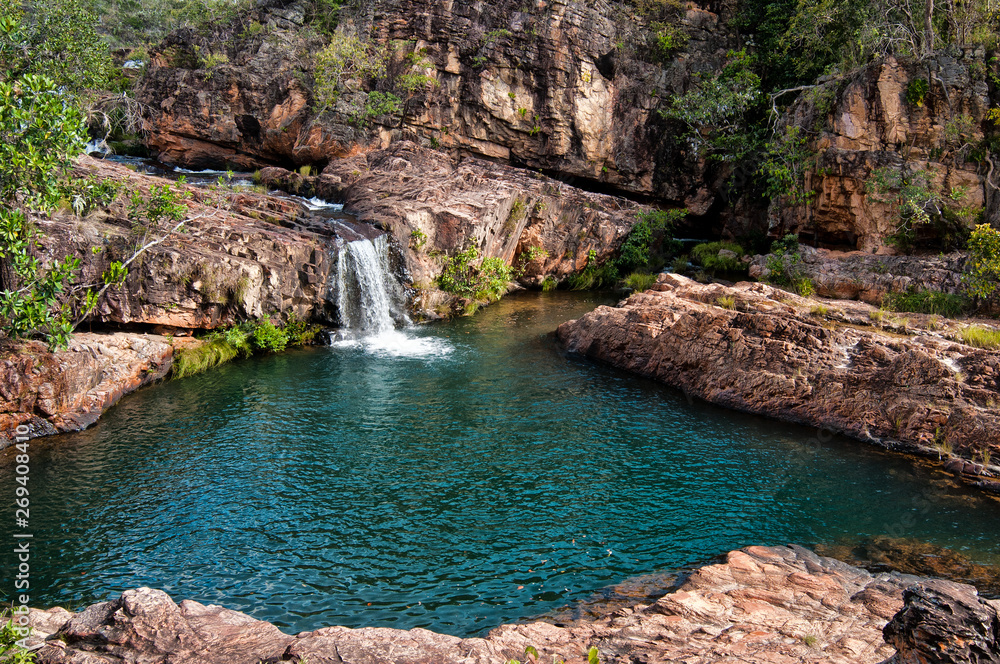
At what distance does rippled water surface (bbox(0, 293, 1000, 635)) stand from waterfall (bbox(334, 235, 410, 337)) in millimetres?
3926

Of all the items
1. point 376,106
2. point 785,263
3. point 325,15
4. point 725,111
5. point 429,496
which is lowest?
point 429,496

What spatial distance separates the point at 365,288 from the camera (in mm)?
20250

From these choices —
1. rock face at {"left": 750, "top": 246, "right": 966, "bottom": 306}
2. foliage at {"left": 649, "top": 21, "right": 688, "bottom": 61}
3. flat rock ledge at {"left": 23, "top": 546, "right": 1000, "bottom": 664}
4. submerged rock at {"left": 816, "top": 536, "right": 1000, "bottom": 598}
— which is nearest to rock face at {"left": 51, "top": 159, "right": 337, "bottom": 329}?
flat rock ledge at {"left": 23, "top": 546, "right": 1000, "bottom": 664}

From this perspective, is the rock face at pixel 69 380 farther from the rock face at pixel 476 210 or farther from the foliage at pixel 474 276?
the foliage at pixel 474 276

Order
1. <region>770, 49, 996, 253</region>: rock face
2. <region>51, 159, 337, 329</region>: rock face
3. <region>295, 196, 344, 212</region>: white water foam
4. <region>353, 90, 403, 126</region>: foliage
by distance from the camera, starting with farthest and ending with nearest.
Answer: <region>353, 90, 403, 126</region>: foliage, <region>295, 196, 344, 212</region>: white water foam, <region>770, 49, 996, 253</region>: rock face, <region>51, 159, 337, 329</region>: rock face

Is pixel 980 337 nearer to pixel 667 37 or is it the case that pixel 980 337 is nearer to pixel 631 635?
pixel 631 635

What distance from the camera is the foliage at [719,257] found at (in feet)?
85.9

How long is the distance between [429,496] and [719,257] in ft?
64.8

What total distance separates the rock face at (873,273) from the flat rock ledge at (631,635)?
15764 millimetres

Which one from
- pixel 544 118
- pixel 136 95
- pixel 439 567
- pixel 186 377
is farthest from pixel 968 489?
pixel 136 95

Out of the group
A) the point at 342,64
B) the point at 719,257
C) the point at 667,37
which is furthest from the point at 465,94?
the point at 719,257

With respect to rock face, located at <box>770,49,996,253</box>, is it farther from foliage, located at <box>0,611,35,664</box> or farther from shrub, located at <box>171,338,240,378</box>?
foliage, located at <box>0,611,35,664</box>

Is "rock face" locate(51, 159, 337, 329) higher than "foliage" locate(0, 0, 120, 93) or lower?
lower

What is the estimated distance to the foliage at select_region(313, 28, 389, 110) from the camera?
27688 millimetres
